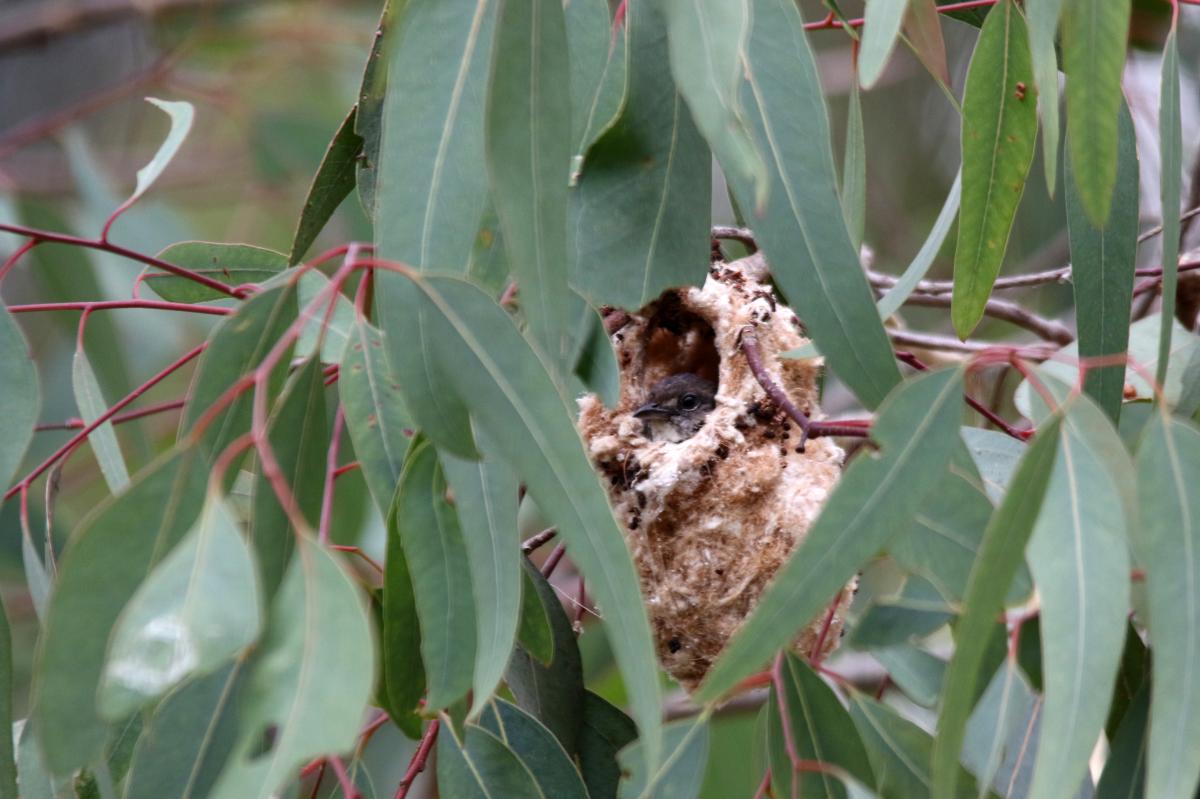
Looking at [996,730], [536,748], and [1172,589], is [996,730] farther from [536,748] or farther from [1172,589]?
[536,748]

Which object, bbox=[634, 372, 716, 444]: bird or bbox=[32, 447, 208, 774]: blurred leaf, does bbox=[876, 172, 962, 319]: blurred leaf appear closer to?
bbox=[634, 372, 716, 444]: bird

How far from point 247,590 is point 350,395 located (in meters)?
0.59

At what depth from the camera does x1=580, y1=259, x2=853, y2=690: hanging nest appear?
6.73ft

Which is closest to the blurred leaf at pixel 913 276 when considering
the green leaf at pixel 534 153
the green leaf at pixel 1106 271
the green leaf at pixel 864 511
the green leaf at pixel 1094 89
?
the green leaf at pixel 1106 271

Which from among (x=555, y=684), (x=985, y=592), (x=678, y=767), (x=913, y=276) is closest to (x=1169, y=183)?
(x=913, y=276)

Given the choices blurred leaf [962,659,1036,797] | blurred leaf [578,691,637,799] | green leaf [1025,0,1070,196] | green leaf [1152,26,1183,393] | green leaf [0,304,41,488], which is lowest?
blurred leaf [578,691,637,799]

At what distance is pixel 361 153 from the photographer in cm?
207

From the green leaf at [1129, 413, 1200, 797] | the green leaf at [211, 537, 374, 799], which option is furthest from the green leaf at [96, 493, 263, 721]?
the green leaf at [1129, 413, 1200, 797]

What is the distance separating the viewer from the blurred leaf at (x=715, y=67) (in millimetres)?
1295

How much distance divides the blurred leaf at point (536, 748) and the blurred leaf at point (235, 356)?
24.3 inches

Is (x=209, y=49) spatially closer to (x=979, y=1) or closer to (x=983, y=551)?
(x=979, y=1)

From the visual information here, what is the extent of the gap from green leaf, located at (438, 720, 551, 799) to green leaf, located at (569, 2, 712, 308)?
2.10 feet

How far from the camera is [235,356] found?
1576 millimetres

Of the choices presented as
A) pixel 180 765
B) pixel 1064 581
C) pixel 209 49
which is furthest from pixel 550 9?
pixel 209 49
